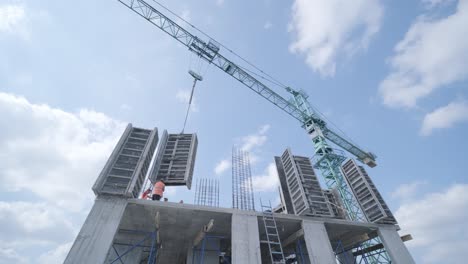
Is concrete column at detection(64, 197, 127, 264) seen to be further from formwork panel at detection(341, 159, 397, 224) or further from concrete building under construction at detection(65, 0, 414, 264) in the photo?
formwork panel at detection(341, 159, 397, 224)

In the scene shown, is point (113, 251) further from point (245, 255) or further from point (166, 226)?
point (245, 255)

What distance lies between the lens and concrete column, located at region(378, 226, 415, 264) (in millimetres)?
12375

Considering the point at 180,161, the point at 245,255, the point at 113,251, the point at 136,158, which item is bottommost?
the point at 245,255

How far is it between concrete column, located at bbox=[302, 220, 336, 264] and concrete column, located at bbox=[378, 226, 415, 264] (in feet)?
13.2

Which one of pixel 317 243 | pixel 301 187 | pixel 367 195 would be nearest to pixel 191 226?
pixel 317 243

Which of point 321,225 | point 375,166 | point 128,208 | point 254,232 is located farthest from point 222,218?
point 375,166

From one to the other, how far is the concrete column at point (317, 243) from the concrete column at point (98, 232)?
31.1 ft

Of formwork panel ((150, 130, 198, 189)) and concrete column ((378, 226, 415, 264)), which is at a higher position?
formwork panel ((150, 130, 198, 189))

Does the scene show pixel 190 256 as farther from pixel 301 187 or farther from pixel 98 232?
pixel 301 187

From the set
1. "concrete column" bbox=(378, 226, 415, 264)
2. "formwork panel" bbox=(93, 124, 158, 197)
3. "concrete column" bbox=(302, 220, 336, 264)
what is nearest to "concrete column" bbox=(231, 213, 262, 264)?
"concrete column" bbox=(302, 220, 336, 264)

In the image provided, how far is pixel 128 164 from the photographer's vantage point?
476 inches

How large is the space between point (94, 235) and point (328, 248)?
440 inches

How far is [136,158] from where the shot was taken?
12.5 m

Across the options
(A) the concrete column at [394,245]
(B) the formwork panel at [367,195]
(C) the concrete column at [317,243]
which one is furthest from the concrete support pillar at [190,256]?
(B) the formwork panel at [367,195]
